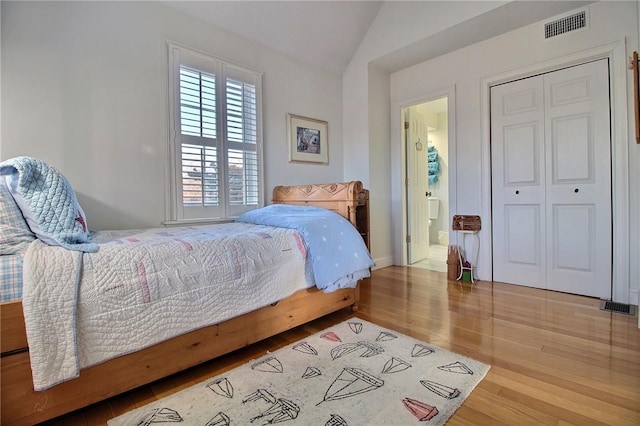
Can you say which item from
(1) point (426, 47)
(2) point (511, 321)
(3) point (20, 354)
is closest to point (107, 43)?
(3) point (20, 354)

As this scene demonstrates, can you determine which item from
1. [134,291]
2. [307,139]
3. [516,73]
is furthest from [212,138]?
[516,73]

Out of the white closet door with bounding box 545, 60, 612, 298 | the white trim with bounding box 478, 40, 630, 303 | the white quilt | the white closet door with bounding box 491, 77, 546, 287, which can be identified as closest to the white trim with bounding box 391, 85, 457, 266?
the white closet door with bounding box 491, 77, 546, 287

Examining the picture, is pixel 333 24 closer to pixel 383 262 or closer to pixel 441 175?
pixel 383 262

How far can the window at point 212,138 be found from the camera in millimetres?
2596

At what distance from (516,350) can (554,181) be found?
1855 mm

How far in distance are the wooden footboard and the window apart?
1357 mm

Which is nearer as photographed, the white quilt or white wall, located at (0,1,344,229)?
the white quilt

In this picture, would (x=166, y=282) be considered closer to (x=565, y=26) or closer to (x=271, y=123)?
(x=271, y=123)

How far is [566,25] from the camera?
2674 mm

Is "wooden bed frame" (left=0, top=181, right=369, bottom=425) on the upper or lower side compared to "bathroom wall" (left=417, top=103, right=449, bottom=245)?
lower

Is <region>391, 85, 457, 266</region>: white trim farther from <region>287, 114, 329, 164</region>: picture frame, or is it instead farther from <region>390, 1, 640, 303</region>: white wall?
<region>287, 114, 329, 164</region>: picture frame

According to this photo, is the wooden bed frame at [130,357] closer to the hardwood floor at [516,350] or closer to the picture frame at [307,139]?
the hardwood floor at [516,350]

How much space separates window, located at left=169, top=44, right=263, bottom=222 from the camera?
2.60 meters

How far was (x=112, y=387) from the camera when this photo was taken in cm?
123
